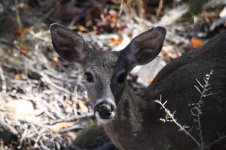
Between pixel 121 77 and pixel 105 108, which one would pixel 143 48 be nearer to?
pixel 121 77

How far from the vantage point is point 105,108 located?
5438 mm

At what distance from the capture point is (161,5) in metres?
9.09

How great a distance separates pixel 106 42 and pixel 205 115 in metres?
3.03

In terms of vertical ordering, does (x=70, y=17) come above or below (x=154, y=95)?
above

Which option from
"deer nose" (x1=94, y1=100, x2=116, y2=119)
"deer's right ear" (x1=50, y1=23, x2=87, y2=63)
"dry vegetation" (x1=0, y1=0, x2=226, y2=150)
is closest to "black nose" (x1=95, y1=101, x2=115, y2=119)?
"deer nose" (x1=94, y1=100, x2=116, y2=119)

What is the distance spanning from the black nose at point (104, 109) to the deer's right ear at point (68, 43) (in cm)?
99

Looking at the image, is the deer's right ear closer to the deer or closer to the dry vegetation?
the deer

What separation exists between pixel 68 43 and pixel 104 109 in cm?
116

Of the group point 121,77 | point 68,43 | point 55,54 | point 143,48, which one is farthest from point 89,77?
point 55,54

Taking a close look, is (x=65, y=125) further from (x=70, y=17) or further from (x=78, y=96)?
(x=70, y=17)

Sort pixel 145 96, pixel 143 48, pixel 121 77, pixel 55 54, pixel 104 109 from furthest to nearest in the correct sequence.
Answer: pixel 55 54 < pixel 145 96 < pixel 143 48 < pixel 121 77 < pixel 104 109

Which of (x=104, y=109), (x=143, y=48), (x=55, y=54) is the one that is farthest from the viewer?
(x=55, y=54)

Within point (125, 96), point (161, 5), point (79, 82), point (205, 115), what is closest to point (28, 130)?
point (79, 82)

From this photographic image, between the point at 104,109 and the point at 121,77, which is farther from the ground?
the point at 121,77
